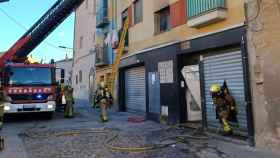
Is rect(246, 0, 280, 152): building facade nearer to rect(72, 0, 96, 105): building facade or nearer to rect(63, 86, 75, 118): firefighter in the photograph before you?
rect(63, 86, 75, 118): firefighter

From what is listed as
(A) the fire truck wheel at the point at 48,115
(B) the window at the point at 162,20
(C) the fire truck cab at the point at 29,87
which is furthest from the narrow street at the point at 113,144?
(B) the window at the point at 162,20

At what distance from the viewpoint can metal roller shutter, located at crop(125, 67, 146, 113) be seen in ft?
52.0

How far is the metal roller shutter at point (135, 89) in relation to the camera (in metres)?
15.8

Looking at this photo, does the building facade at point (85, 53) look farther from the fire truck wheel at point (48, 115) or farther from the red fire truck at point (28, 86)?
the red fire truck at point (28, 86)

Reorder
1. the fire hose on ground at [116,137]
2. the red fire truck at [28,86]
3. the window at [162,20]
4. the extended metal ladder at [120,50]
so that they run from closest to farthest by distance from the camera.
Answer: the fire hose on ground at [116,137] → the window at [162,20] → the red fire truck at [28,86] → the extended metal ladder at [120,50]

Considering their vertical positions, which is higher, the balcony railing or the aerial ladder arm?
the aerial ladder arm

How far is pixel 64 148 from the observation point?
27.8ft

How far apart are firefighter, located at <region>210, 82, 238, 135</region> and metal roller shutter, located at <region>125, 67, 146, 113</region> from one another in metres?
6.65

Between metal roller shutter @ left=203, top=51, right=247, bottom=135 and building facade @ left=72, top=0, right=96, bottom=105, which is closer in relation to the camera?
metal roller shutter @ left=203, top=51, right=247, bottom=135

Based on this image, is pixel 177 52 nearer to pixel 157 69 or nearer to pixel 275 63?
pixel 157 69

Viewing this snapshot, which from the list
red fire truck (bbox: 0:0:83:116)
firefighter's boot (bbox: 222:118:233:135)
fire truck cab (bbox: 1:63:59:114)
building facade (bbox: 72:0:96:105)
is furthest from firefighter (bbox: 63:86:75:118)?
firefighter's boot (bbox: 222:118:233:135)

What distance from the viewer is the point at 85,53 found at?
Result: 2761cm

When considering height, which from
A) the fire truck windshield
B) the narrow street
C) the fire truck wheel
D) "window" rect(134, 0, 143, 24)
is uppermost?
"window" rect(134, 0, 143, 24)

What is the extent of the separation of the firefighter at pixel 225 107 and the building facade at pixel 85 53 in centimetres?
1642
